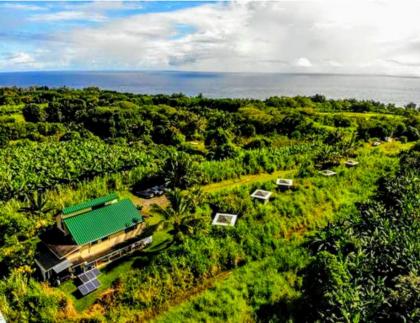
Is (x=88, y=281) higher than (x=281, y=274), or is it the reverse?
(x=88, y=281)

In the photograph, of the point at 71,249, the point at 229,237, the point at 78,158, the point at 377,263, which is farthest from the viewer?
the point at 78,158

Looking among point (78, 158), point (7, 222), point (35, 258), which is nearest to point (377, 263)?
point (35, 258)

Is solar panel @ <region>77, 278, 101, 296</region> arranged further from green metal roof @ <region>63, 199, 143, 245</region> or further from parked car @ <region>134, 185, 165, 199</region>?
parked car @ <region>134, 185, 165, 199</region>

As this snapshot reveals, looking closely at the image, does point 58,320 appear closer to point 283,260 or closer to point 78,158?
point 283,260

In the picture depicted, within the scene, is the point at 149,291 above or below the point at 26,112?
below

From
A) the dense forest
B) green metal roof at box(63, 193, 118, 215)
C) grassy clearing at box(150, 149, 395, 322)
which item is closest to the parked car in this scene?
the dense forest

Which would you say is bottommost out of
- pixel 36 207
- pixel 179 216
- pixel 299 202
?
pixel 299 202

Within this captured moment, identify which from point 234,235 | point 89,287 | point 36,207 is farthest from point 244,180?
point 89,287

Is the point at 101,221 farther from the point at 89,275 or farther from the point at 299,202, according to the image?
the point at 299,202
